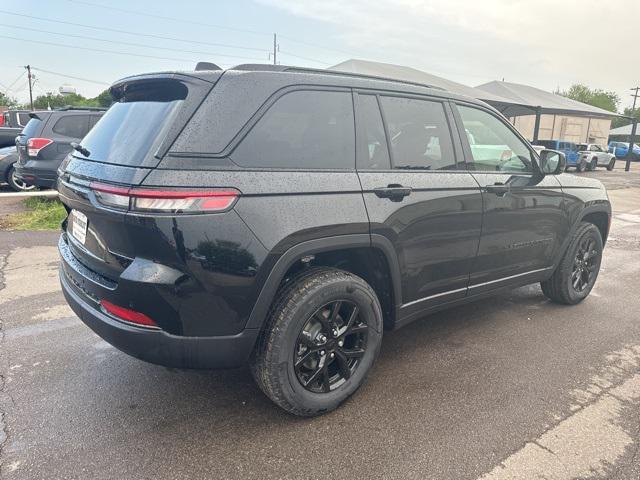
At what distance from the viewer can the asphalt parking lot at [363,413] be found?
2.29m

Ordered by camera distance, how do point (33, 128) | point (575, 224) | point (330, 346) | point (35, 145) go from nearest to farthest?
point (330, 346)
point (575, 224)
point (35, 145)
point (33, 128)

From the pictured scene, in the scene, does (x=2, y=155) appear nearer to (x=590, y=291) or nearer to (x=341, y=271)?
Result: (x=341, y=271)

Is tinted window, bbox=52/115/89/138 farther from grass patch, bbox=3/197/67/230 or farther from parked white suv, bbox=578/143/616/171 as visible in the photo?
parked white suv, bbox=578/143/616/171

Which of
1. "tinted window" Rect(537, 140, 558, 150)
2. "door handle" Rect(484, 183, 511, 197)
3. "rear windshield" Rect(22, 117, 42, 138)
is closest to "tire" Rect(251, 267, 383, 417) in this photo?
"door handle" Rect(484, 183, 511, 197)

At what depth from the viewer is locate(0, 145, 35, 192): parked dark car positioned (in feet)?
32.6

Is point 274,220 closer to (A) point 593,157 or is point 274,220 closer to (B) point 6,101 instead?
(A) point 593,157

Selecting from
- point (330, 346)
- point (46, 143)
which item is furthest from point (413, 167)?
point (46, 143)

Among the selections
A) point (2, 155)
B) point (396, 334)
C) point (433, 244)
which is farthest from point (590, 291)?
point (2, 155)

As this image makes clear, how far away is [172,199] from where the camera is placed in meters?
2.12

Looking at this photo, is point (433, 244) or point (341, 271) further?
point (433, 244)

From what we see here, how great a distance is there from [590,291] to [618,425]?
2.59m

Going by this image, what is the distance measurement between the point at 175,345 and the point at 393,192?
4.81 feet

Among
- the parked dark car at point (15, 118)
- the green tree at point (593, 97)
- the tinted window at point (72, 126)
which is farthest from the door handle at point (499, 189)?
the green tree at point (593, 97)

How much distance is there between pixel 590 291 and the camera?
495 cm
